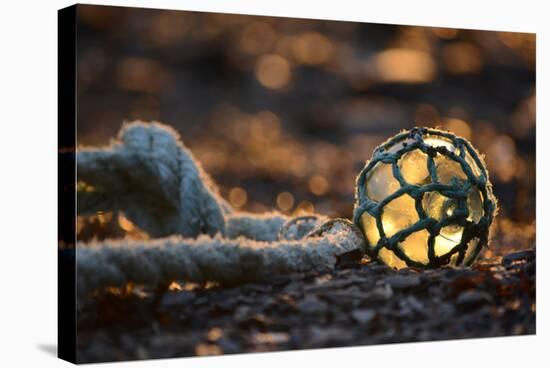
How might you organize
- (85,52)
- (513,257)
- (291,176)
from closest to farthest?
(85,52) < (291,176) < (513,257)

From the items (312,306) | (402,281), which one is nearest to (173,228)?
(312,306)

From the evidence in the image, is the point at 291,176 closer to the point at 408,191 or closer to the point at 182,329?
the point at 408,191

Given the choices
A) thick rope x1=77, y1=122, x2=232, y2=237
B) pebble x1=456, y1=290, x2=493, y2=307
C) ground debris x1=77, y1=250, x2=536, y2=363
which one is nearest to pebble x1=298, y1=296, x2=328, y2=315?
ground debris x1=77, y1=250, x2=536, y2=363

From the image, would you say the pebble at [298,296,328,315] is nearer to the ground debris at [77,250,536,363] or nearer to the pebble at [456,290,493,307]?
the ground debris at [77,250,536,363]

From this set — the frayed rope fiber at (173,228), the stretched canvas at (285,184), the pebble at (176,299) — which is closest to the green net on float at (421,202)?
the stretched canvas at (285,184)

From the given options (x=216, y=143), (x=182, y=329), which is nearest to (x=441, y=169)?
(x=216, y=143)
